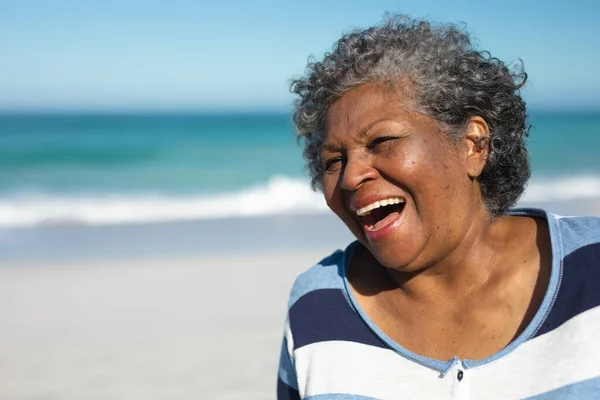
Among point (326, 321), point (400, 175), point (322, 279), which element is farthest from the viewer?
point (322, 279)

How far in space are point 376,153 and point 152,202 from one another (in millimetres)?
14986

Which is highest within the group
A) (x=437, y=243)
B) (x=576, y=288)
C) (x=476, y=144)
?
(x=476, y=144)

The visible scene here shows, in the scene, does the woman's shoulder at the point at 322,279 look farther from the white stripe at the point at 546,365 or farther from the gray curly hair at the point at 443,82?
the white stripe at the point at 546,365

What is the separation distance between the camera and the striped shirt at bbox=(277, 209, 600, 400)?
193 cm

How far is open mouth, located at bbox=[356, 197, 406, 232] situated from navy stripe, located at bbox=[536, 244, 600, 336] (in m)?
0.47

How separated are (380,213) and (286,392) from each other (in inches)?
23.9

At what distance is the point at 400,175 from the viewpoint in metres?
2.00

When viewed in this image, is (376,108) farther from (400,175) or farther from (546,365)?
(546,365)

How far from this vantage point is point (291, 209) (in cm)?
1480

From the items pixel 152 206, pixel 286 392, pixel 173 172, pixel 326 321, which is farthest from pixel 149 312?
pixel 173 172

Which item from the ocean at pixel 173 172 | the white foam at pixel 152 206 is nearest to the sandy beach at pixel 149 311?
the ocean at pixel 173 172

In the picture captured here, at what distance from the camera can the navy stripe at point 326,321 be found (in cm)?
218

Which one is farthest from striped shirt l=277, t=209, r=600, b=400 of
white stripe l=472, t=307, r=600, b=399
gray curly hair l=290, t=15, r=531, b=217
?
gray curly hair l=290, t=15, r=531, b=217

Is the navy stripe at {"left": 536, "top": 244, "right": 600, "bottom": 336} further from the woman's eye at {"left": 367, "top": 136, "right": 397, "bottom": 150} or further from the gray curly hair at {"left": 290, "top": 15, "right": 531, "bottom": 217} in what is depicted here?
the woman's eye at {"left": 367, "top": 136, "right": 397, "bottom": 150}
